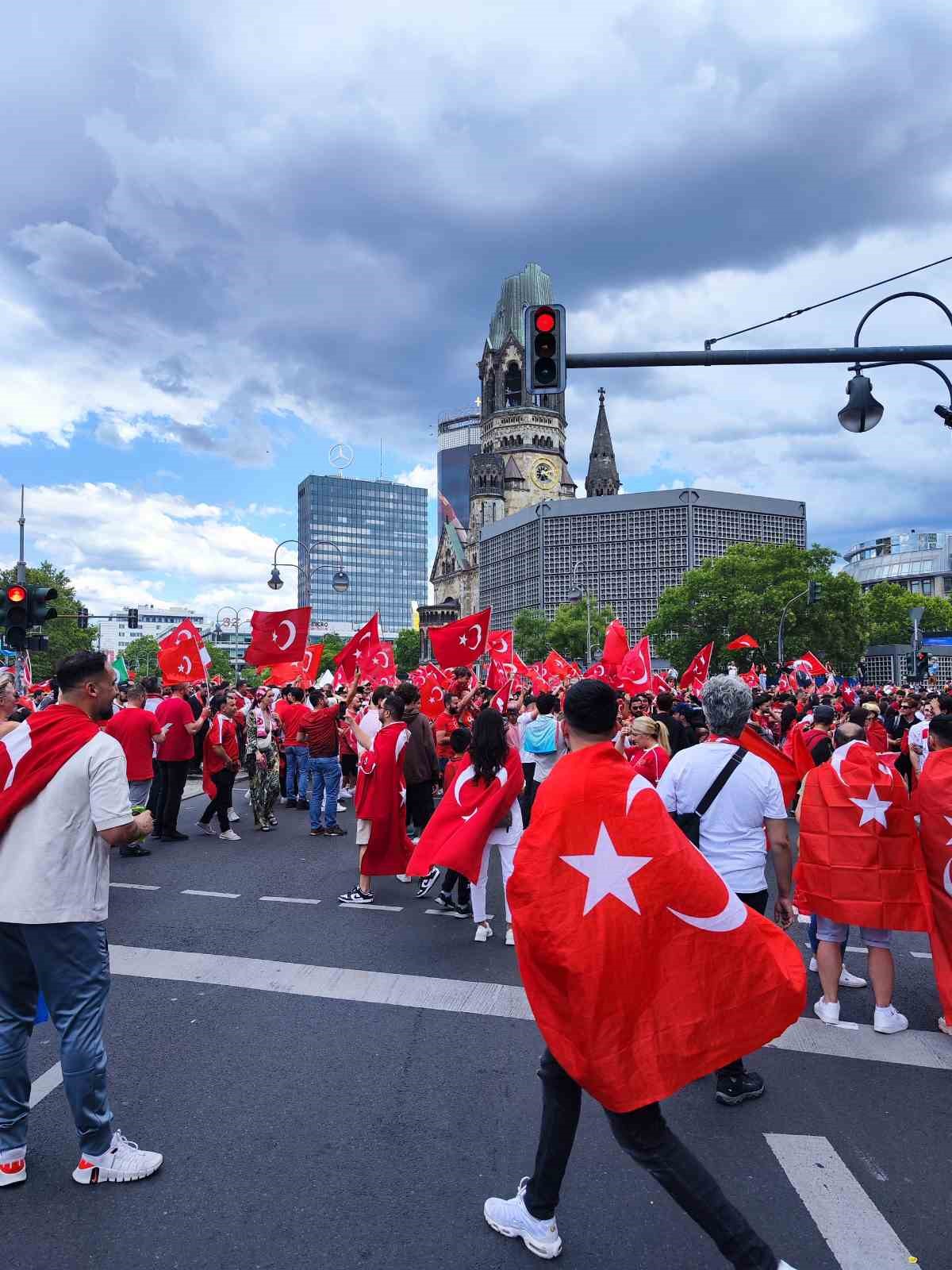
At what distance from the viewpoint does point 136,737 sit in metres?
9.86

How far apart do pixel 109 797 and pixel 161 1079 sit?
1737 mm

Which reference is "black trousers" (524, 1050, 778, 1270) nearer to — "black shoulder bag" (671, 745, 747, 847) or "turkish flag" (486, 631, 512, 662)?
"black shoulder bag" (671, 745, 747, 847)

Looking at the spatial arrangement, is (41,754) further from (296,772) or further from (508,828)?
(296,772)

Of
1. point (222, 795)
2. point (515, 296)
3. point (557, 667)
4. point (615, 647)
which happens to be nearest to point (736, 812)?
point (222, 795)

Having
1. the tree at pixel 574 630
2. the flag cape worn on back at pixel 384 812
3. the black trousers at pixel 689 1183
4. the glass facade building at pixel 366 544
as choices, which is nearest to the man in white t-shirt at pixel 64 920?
the black trousers at pixel 689 1183

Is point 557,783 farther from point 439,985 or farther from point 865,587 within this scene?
point 865,587

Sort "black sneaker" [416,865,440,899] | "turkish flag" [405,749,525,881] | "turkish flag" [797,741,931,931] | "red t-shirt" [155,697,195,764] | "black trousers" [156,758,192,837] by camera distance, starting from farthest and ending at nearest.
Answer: "black trousers" [156,758,192,837] < "red t-shirt" [155,697,195,764] < "black sneaker" [416,865,440,899] < "turkish flag" [405,749,525,881] < "turkish flag" [797,741,931,931]

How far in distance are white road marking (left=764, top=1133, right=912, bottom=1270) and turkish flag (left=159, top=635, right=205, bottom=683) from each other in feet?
37.0

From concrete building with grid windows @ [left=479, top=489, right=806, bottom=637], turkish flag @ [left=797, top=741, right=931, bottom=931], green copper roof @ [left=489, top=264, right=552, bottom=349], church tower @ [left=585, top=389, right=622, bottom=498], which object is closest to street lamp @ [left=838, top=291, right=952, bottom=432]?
turkish flag @ [left=797, top=741, right=931, bottom=931]

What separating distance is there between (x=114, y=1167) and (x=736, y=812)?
10.1ft

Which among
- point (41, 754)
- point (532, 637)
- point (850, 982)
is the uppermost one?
point (532, 637)

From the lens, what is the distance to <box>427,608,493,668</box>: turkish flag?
1357 centimetres

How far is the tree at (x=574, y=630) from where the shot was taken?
263ft

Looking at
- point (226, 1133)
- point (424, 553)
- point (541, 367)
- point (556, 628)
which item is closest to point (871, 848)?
point (226, 1133)
